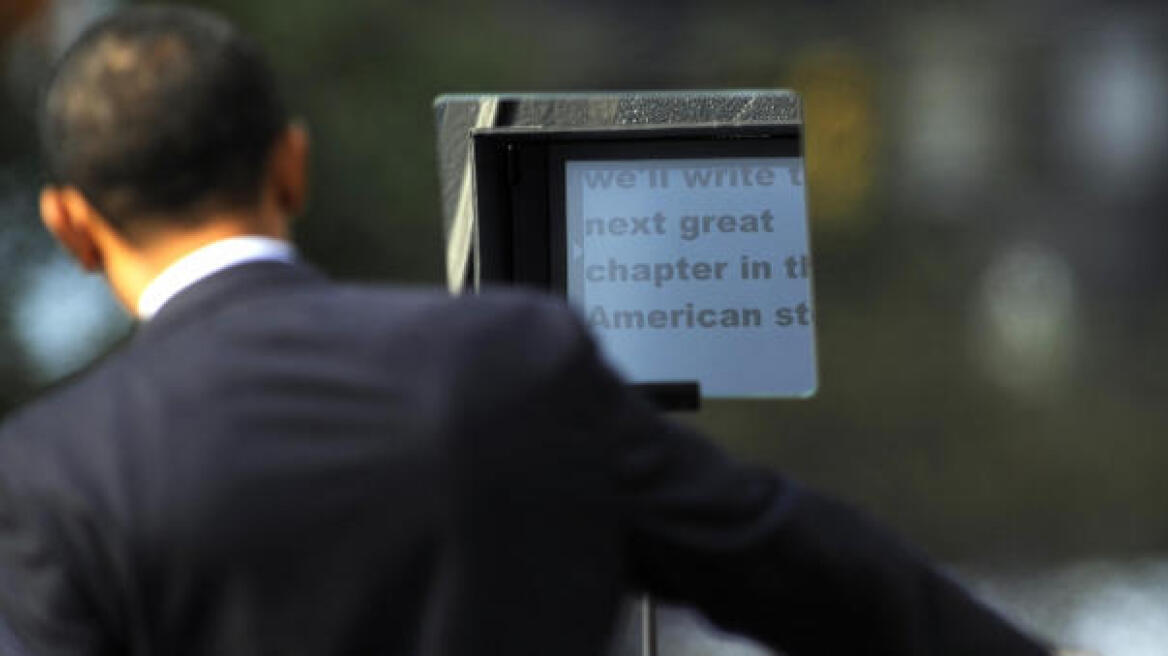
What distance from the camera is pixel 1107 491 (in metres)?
21.4

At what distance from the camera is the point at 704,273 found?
342 cm

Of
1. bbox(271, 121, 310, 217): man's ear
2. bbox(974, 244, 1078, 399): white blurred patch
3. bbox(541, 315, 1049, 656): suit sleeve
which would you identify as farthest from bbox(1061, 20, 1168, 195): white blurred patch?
bbox(271, 121, 310, 217): man's ear

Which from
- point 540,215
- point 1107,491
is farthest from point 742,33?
point 540,215

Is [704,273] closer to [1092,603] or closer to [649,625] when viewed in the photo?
[649,625]

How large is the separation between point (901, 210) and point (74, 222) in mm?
26475

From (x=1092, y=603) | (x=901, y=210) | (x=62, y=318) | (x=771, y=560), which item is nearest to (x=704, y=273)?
(x=771, y=560)

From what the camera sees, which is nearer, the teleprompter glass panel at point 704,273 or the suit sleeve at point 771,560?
the suit sleeve at point 771,560

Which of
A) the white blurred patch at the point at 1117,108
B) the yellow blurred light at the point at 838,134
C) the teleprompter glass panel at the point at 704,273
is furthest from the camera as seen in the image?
the white blurred patch at the point at 1117,108

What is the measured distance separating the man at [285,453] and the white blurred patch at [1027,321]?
75.4ft

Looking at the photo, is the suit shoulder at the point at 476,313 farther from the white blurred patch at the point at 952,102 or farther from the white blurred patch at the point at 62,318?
the white blurred patch at the point at 952,102

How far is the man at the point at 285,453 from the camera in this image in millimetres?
2168

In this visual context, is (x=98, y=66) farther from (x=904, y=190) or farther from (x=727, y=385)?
(x=904, y=190)

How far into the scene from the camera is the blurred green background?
15094mm

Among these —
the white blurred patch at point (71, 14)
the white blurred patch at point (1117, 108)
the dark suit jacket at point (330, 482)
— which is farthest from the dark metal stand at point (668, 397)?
the white blurred patch at point (1117, 108)
